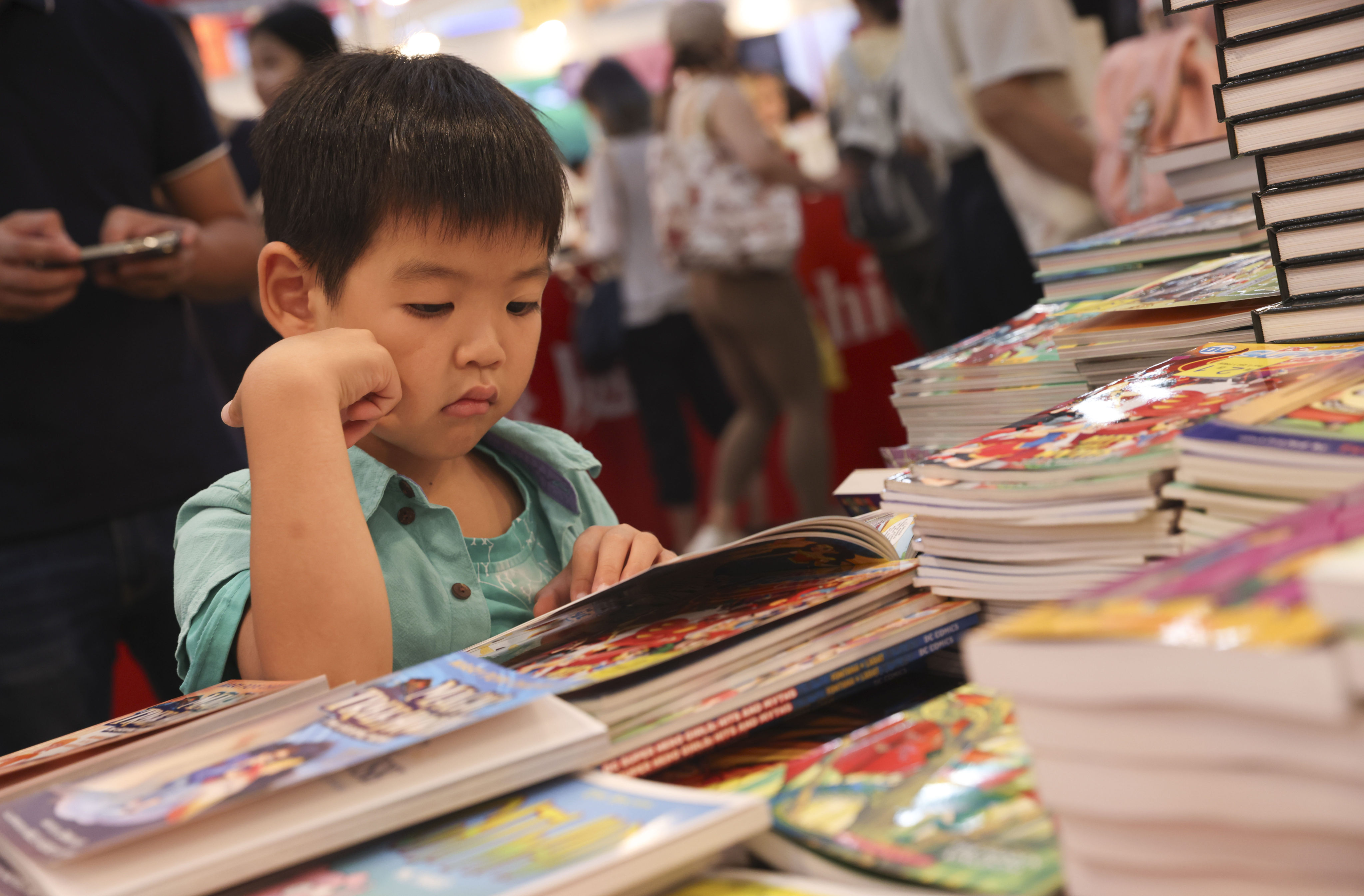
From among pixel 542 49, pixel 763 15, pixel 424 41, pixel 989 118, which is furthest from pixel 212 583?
pixel 763 15

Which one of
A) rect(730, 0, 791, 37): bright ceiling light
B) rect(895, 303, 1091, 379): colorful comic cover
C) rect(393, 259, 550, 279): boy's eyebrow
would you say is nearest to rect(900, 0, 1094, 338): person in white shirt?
rect(895, 303, 1091, 379): colorful comic cover

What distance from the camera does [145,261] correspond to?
1.47 meters

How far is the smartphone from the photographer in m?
1.41

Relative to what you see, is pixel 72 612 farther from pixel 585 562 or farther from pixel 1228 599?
pixel 1228 599

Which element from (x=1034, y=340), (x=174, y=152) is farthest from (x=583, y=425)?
(x=1034, y=340)

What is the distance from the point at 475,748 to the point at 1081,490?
0.39 meters

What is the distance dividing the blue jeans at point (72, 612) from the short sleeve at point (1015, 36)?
184 cm

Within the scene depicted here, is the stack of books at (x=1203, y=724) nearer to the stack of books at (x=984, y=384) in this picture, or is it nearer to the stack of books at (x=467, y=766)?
the stack of books at (x=467, y=766)

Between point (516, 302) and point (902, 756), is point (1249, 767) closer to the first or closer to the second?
point (902, 756)

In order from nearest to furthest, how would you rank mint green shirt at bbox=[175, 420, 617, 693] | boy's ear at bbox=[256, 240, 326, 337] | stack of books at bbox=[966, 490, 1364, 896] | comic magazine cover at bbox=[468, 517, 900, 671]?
stack of books at bbox=[966, 490, 1364, 896], comic magazine cover at bbox=[468, 517, 900, 671], mint green shirt at bbox=[175, 420, 617, 693], boy's ear at bbox=[256, 240, 326, 337]

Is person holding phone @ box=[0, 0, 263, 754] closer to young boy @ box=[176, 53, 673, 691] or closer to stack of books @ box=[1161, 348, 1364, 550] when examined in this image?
young boy @ box=[176, 53, 673, 691]

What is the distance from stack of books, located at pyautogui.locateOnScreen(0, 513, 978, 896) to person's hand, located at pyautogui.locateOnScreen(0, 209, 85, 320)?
783mm

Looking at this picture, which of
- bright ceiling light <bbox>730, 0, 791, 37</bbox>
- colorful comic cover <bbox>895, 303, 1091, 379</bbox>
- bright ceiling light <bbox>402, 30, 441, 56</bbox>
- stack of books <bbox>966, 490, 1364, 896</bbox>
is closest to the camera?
stack of books <bbox>966, 490, 1364, 896</bbox>

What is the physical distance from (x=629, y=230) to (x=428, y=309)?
10.1 ft
